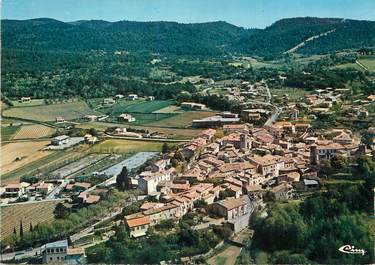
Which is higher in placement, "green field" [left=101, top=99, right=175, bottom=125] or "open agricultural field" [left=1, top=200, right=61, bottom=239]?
"green field" [left=101, top=99, right=175, bottom=125]

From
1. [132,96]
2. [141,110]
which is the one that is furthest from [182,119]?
[132,96]

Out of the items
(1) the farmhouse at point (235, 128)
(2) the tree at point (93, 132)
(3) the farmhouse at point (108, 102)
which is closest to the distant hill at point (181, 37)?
(3) the farmhouse at point (108, 102)

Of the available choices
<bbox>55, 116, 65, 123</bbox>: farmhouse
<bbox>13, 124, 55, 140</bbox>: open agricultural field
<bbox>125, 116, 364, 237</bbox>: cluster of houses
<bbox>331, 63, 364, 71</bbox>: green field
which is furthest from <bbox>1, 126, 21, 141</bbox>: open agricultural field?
<bbox>331, 63, 364, 71</bbox>: green field

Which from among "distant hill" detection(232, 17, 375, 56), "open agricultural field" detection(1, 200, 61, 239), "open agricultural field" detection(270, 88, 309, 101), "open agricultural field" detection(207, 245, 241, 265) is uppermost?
"distant hill" detection(232, 17, 375, 56)

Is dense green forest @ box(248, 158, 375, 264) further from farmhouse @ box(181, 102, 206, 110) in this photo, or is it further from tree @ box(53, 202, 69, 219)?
farmhouse @ box(181, 102, 206, 110)

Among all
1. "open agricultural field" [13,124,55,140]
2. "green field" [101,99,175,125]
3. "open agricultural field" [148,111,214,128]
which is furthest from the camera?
"green field" [101,99,175,125]

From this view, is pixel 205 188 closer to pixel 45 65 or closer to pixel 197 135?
pixel 197 135

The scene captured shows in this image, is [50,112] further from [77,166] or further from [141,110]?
[77,166]
